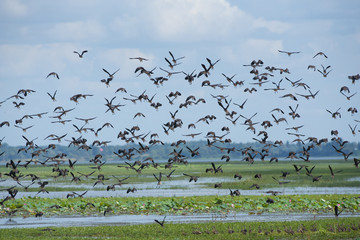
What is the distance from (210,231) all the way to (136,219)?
6.86 m

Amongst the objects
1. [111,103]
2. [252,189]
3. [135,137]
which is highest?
[111,103]

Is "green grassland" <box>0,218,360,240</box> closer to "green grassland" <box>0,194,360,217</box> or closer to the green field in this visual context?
the green field

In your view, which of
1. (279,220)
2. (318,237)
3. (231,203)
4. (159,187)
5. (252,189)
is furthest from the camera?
(159,187)

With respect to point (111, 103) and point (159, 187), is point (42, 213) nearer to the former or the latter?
point (111, 103)

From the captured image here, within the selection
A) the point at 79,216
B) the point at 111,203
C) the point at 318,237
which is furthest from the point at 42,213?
the point at 318,237

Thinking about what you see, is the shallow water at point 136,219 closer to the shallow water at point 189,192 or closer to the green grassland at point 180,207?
the green grassland at point 180,207

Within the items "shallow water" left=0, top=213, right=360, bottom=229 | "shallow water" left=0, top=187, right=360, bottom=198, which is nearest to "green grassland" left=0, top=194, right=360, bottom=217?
"shallow water" left=0, top=213, right=360, bottom=229

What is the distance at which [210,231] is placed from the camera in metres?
26.2

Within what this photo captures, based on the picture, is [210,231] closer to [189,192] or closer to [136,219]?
[136,219]

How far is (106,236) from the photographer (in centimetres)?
2600

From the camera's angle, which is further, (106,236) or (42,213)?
(42,213)

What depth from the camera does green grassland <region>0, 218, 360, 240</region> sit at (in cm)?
2541

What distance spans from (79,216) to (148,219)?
442cm

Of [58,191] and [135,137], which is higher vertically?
[135,137]
